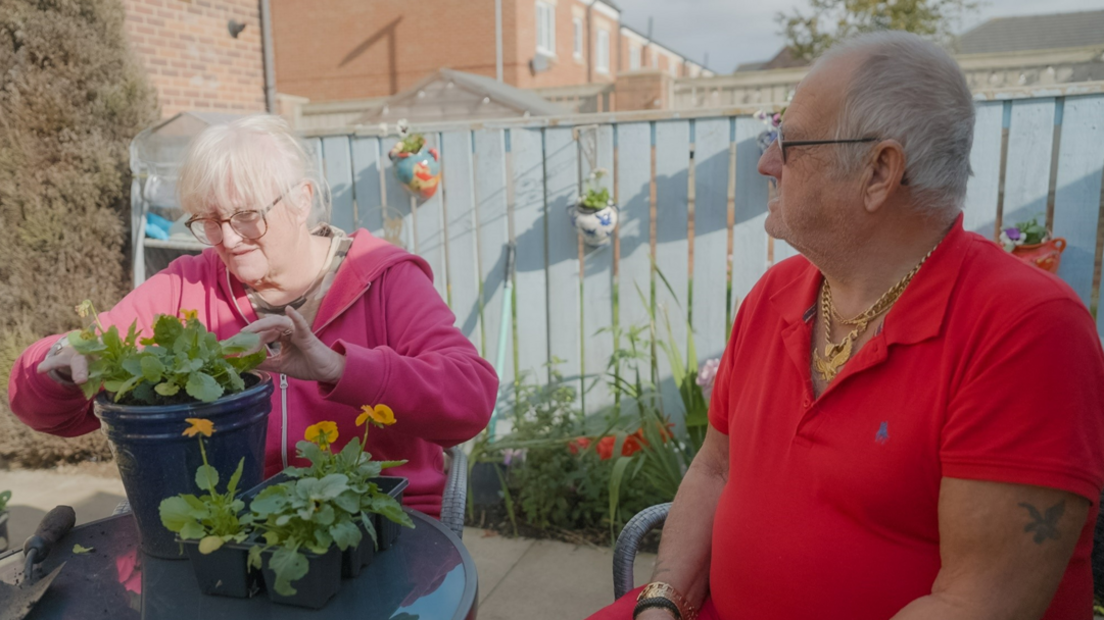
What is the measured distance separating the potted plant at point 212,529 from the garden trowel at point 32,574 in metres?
0.24

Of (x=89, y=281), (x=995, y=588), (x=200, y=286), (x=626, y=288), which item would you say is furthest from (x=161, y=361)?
(x=89, y=281)

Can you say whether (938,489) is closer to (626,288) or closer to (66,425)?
(66,425)

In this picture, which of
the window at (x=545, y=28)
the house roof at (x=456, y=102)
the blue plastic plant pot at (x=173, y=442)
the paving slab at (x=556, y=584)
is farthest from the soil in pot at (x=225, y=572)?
the window at (x=545, y=28)

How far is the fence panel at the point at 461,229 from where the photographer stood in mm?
3893

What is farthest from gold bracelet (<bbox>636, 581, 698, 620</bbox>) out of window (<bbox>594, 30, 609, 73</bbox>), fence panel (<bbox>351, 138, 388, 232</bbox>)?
window (<bbox>594, 30, 609, 73</bbox>)

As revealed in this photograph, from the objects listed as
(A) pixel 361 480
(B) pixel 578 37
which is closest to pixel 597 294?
(A) pixel 361 480

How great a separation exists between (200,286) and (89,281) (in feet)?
9.16

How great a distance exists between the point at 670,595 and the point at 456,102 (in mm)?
10655

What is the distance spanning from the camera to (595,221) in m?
3.46

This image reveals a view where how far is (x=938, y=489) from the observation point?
111 centimetres

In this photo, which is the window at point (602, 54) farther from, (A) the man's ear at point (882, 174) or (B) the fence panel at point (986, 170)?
(A) the man's ear at point (882, 174)

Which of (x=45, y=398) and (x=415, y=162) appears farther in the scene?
(x=415, y=162)

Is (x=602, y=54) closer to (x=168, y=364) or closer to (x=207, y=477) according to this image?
(x=168, y=364)

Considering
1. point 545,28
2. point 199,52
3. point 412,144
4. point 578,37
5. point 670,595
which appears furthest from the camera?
point 578,37
